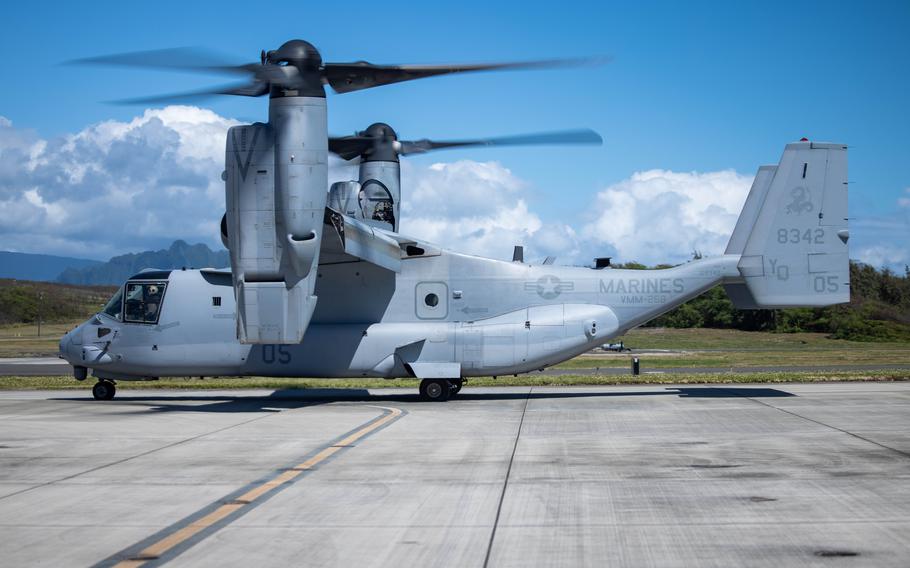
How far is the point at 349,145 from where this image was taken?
818 inches

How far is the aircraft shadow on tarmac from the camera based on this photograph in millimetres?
18500

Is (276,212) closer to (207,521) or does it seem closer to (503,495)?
(503,495)

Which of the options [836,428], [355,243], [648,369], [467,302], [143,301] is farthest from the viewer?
[648,369]

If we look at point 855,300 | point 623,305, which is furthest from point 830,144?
point 855,300

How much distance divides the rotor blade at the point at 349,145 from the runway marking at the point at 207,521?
1075 centimetres

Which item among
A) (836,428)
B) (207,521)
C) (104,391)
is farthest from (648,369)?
(207,521)

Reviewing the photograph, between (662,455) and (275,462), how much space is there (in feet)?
16.3

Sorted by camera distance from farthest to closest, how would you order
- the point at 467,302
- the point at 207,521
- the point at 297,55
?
1. the point at 467,302
2. the point at 297,55
3. the point at 207,521

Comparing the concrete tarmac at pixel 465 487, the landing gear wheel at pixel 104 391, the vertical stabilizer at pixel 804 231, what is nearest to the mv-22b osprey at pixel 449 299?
the vertical stabilizer at pixel 804 231

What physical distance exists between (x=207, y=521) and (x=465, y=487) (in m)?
2.76

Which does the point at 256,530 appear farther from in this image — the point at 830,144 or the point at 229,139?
the point at 830,144

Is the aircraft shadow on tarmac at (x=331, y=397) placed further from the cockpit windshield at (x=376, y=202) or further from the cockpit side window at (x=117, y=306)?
the cockpit windshield at (x=376, y=202)

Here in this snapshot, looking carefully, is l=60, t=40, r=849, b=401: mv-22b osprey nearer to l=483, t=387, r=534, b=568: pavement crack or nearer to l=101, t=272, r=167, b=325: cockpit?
l=101, t=272, r=167, b=325: cockpit

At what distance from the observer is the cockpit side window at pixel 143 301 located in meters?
19.5
